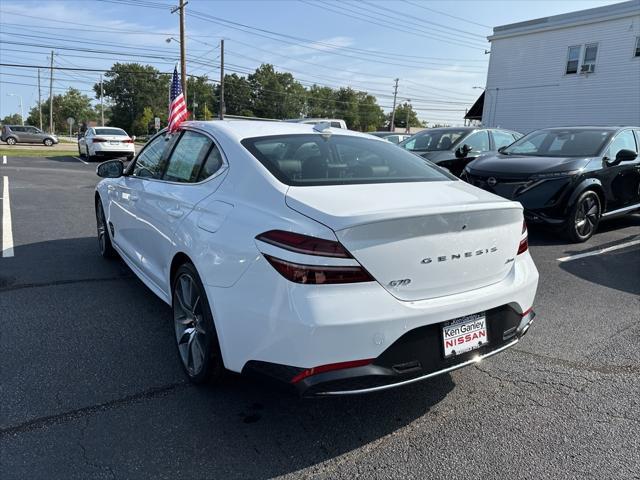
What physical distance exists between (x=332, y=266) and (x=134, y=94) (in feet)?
331

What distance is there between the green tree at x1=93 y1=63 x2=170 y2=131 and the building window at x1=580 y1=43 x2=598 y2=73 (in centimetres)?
8283

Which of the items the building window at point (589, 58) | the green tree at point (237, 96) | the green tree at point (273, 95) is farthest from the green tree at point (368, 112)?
the building window at point (589, 58)

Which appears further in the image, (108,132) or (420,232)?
(108,132)

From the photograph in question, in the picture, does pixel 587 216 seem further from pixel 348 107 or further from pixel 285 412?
pixel 348 107

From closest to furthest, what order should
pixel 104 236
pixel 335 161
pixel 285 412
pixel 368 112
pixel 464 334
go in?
pixel 464 334
pixel 285 412
pixel 335 161
pixel 104 236
pixel 368 112

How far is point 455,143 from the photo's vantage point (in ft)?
31.8

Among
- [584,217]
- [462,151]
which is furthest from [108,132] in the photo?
[584,217]

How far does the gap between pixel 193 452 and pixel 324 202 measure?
4.45 feet

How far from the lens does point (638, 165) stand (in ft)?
24.4

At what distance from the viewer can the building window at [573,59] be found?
2150cm

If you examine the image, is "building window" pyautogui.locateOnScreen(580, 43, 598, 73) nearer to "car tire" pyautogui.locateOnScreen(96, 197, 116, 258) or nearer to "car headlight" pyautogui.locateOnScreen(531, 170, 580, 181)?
"car headlight" pyautogui.locateOnScreen(531, 170, 580, 181)

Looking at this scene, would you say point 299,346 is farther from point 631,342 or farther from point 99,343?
point 631,342

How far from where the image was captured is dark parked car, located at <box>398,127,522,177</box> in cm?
934

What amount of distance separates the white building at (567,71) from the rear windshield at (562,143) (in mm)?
15400
